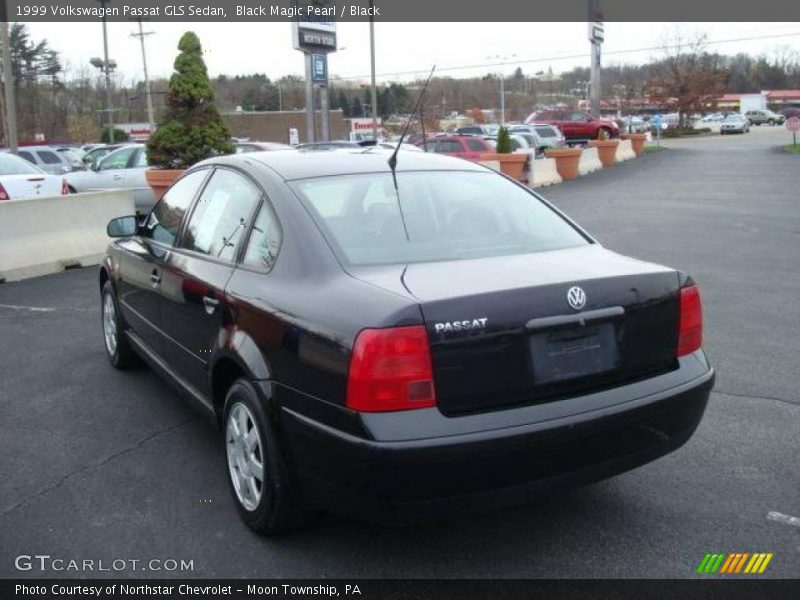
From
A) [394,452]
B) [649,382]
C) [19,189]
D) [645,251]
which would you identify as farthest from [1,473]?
[19,189]

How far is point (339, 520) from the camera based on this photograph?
353cm

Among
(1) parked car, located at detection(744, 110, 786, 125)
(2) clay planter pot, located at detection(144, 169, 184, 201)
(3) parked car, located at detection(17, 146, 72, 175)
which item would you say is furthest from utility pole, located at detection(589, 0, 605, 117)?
(1) parked car, located at detection(744, 110, 786, 125)

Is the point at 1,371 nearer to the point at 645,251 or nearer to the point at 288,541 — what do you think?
the point at 288,541

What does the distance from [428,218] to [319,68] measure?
16813 millimetres

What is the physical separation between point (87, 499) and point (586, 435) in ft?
7.85

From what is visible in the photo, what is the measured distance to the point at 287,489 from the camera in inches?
124

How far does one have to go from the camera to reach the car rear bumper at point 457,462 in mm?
2727

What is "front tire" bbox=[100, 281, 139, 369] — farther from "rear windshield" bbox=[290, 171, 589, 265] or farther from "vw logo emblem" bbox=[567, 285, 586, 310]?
"vw logo emblem" bbox=[567, 285, 586, 310]

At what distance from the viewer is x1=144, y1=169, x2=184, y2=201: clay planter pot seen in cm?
1310

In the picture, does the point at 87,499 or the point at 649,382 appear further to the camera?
the point at 87,499

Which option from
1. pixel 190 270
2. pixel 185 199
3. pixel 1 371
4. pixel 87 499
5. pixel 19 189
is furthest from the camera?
→ pixel 19 189

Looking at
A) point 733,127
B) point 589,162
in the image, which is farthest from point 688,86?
point 589,162

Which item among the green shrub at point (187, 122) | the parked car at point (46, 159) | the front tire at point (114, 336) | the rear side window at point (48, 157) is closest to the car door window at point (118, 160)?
the green shrub at point (187, 122)

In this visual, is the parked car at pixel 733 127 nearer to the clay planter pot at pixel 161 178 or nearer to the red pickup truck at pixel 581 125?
the red pickup truck at pixel 581 125
